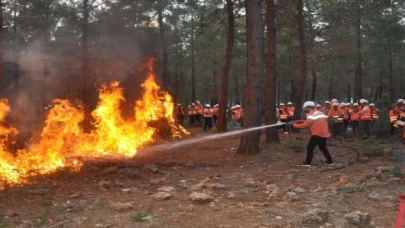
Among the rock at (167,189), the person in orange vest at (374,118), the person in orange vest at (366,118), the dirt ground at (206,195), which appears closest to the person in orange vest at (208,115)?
the person in orange vest at (366,118)

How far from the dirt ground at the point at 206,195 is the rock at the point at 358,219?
0.6 inches

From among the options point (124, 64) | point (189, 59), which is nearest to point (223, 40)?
point (189, 59)

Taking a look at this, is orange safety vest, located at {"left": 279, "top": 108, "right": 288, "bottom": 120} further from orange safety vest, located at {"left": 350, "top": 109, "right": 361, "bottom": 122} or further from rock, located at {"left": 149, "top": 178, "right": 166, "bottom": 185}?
rock, located at {"left": 149, "top": 178, "right": 166, "bottom": 185}

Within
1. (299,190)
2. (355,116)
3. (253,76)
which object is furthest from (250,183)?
(355,116)

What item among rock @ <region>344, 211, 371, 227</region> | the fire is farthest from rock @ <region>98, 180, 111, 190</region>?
rock @ <region>344, 211, 371, 227</region>

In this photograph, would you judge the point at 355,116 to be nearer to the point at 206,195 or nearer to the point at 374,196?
the point at 374,196

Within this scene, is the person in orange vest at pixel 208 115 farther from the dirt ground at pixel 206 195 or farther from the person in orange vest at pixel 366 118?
the dirt ground at pixel 206 195

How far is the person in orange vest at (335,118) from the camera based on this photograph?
18.6 metres

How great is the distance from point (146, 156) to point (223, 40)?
2461 centimetres

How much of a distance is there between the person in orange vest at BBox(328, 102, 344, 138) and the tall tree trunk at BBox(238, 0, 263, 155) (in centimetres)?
794

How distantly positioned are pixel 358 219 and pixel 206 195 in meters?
2.48

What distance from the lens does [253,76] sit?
11875 mm

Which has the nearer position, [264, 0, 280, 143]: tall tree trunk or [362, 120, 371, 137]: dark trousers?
[264, 0, 280, 143]: tall tree trunk

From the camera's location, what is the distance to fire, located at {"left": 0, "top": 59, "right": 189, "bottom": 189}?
30.4 ft
